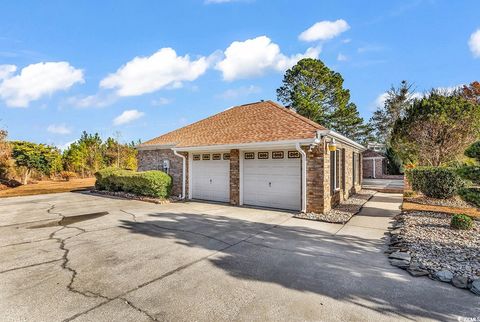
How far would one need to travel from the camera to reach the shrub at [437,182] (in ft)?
34.1

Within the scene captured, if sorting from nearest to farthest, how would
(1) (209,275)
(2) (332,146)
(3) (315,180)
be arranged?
(1) (209,275) < (3) (315,180) < (2) (332,146)

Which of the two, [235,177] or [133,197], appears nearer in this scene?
[235,177]

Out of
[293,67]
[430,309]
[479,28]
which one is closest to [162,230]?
[430,309]

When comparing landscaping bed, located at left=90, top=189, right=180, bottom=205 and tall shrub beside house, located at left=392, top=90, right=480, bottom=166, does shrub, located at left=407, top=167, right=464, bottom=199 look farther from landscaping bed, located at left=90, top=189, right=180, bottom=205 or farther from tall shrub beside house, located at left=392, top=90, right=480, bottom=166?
landscaping bed, located at left=90, top=189, right=180, bottom=205

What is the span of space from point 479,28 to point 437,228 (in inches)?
414

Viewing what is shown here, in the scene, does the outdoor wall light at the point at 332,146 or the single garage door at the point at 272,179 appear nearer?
the outdoor wall light at the point at 332,146

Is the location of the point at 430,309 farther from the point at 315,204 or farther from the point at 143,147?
the point at 143,147

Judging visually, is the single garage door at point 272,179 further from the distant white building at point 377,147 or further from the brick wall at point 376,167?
the distant white building at point 377,147

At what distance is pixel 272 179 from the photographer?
9797 mm

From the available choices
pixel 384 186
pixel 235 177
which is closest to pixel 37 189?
pixel 235 177

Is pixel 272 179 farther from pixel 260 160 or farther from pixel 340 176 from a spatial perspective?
pixel 340 176

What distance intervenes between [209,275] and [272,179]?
20.4 ft

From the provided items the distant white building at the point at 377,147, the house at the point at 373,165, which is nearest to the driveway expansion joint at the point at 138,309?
the house at the point at 373,165

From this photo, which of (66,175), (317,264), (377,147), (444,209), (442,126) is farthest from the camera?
(377,147)
